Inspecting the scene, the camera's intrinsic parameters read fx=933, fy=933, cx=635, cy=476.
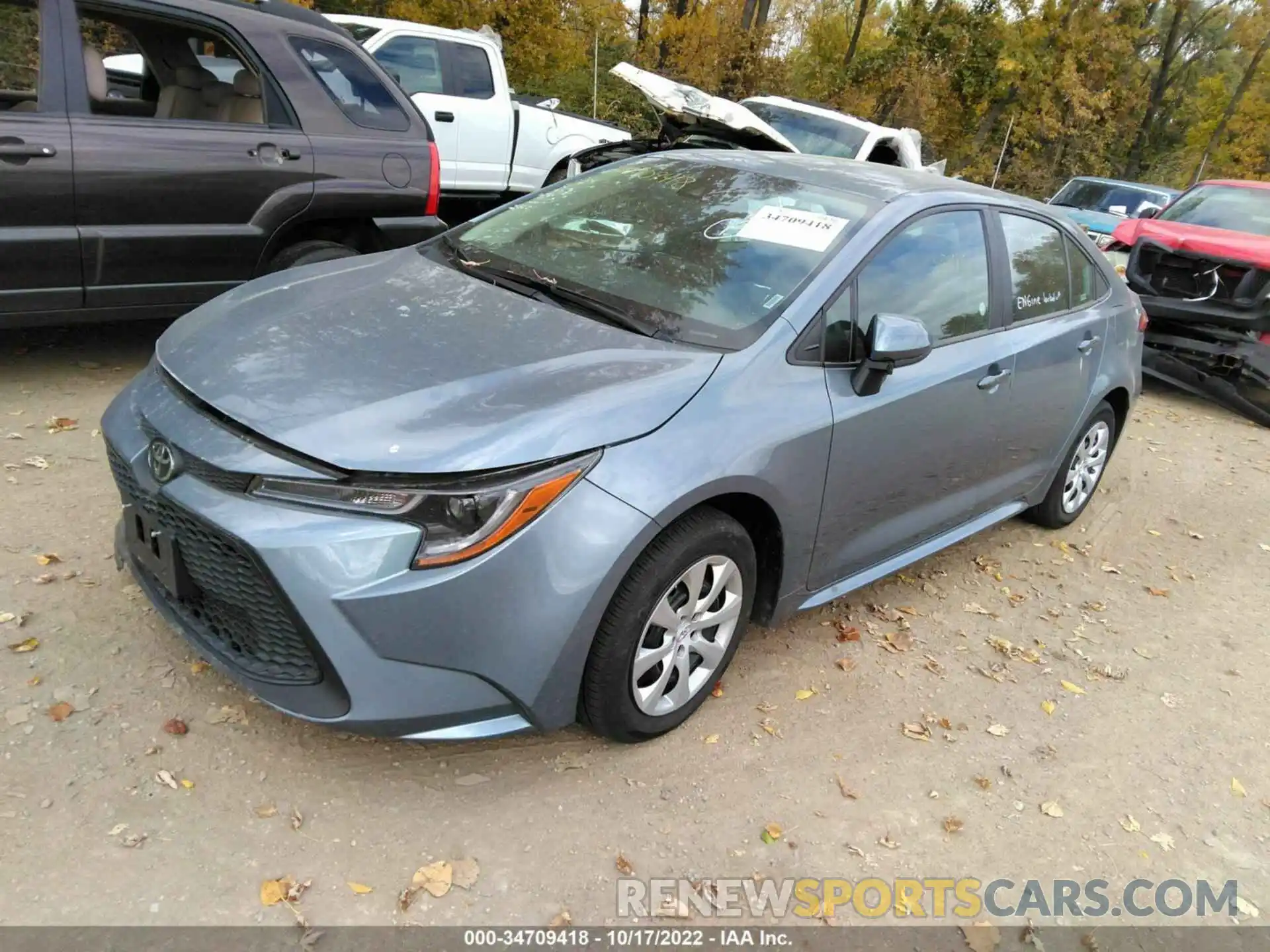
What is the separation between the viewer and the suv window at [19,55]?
4270 millimetres

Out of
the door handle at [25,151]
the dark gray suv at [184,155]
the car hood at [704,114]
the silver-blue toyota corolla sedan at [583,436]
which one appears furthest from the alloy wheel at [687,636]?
the car hood at [704,114]

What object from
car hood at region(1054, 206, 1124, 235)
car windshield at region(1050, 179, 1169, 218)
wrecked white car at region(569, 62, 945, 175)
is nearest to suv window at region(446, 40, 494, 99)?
wrecked white car at region(569, 62, 945, 175)

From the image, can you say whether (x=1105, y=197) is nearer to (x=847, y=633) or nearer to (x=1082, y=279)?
(x=1082, y=279)

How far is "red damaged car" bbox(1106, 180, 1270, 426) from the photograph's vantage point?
7.66 m

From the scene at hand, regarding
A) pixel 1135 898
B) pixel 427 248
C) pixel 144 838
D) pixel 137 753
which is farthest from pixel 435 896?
pixel 427 248

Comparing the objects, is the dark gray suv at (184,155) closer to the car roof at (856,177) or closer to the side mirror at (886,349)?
the car roof at (856,177)

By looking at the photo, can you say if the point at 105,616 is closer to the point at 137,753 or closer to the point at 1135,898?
the point at 137,753

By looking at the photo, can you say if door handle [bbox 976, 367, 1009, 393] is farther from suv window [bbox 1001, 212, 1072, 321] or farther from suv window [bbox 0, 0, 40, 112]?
suv window [bbox 0, 0, 40, 112]

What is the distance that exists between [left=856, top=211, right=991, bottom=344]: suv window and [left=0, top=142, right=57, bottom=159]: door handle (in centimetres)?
360

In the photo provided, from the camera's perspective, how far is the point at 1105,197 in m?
14.6

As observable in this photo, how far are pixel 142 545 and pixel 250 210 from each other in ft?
9.25


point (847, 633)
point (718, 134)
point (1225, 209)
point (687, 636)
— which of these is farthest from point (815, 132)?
point (687, 636)

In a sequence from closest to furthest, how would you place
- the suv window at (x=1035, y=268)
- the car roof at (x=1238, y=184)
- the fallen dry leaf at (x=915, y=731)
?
the fallen dry leaf at (x=915, y=731) → the suv window at (x=1035, y=268) → the car roof at (x=1238, y=184)

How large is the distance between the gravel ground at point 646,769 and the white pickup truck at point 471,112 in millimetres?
5203
